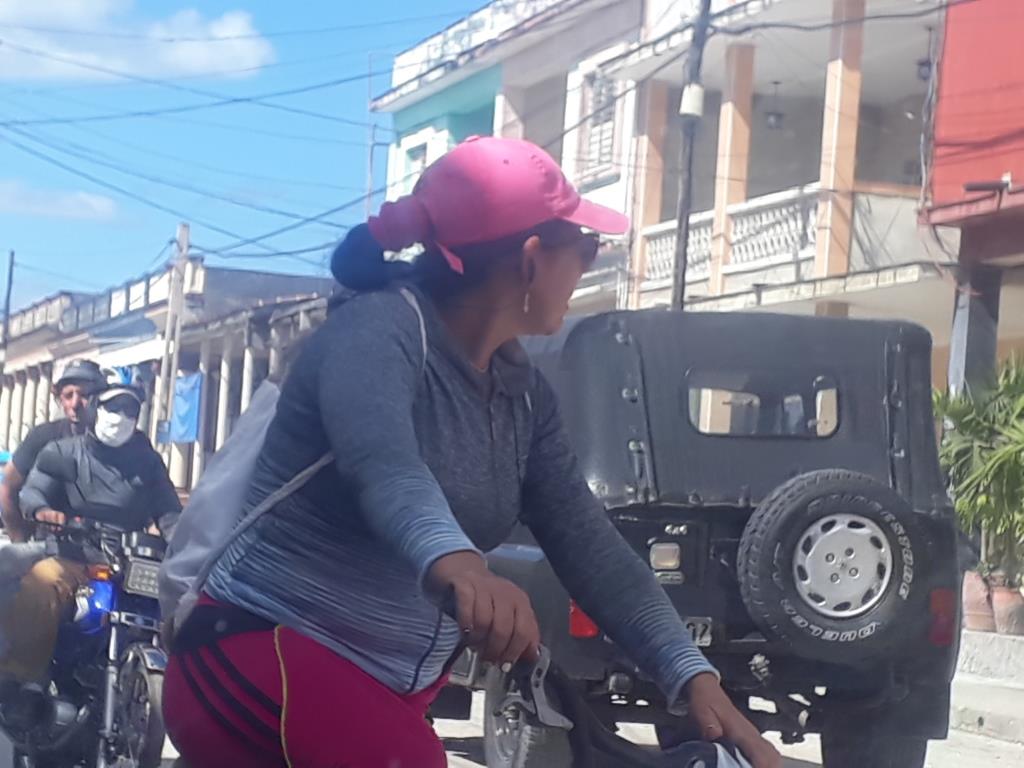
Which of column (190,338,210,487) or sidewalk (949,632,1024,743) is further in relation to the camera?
column (190,338,210,487)

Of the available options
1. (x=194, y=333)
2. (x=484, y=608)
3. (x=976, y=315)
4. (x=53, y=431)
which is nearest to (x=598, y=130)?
(x=976, y=315)

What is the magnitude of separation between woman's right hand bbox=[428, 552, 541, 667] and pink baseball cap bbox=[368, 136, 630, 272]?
51 cm

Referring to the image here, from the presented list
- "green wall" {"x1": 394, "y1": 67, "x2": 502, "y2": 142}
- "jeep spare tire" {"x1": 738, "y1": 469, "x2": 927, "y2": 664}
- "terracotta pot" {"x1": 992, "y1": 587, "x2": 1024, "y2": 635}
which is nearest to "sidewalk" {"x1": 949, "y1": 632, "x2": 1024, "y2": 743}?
"terracotta pot" {"x1": 992, "y1": 587, "x2": 1024, "y2": 635}

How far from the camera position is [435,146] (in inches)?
1112

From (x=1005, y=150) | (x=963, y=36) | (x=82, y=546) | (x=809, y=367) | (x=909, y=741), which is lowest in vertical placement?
(x=909, y=741)

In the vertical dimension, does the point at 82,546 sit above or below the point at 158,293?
below

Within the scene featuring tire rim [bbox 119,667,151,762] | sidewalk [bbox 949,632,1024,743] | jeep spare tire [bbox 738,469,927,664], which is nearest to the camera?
tire rim [bbox 119,667,151,762]

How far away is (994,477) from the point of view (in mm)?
12125

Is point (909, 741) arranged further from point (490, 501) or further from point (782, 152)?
point (782, 152)

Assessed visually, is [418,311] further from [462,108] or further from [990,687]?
[462,108]

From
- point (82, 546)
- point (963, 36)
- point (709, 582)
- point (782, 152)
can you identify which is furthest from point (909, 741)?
point (782, 152)

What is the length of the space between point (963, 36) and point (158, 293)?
27034 mm

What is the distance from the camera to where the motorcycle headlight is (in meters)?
6.27

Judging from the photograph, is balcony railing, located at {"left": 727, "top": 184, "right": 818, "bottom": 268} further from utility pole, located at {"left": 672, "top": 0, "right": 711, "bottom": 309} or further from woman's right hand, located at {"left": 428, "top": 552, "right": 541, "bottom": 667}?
woman's right hand, located at {"left": 428, "top": 552, "right": 541, "bottom": 667}
